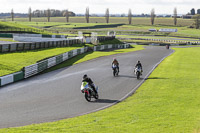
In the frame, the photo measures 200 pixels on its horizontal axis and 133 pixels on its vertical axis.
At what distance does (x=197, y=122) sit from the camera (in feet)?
45.6

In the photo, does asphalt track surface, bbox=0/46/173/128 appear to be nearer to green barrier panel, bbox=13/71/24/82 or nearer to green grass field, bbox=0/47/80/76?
green barrier panel, bbox=13/71/24/82

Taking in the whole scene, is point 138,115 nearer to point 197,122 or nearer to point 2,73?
point 197,122

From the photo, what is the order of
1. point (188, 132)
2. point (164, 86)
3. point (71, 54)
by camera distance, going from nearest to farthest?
point (188, 132) < point (164, 86) < point (71, 54)

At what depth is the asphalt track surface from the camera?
1593 centimetres

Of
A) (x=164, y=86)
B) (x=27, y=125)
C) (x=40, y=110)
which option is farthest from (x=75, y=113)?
(x=164, y=86)

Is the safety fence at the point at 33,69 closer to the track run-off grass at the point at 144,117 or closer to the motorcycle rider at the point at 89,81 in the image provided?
the motorcycle rider at the point at 89,81

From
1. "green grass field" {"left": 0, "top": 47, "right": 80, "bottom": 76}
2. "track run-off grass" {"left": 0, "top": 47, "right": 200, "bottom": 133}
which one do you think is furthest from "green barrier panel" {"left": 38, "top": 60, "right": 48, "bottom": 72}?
"track run-off grass" {"left": 0, "top": 47, "right": 200, "bottom": 133}

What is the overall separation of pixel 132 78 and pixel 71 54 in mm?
17809

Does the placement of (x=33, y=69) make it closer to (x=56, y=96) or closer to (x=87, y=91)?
(x=56, y=96)

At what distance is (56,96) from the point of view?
2041 centimetres

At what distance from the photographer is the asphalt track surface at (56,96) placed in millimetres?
15930

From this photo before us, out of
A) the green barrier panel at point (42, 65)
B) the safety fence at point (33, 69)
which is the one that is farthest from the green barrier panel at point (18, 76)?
the green barrier panel at point (42, 65)

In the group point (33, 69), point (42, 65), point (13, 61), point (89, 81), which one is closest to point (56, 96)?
point (89, 81)

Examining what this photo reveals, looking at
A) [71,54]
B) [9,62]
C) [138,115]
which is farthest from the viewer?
[71,54]
